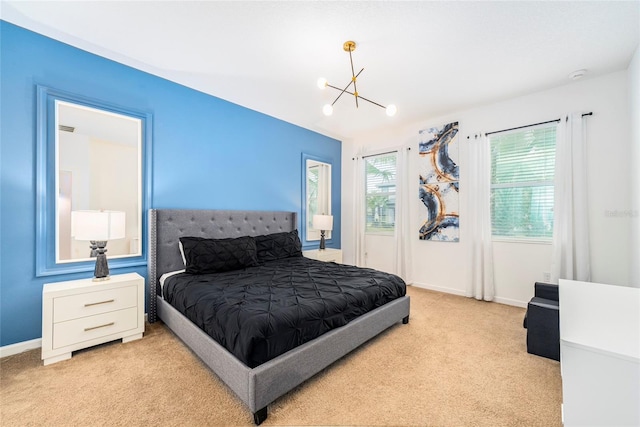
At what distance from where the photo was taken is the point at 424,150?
4.21 m

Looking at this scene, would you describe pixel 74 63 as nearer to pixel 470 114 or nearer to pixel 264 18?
pixel 264 18

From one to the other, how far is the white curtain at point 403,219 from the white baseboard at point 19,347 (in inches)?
171

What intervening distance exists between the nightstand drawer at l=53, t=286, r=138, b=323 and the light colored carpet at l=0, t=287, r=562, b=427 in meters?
0.34

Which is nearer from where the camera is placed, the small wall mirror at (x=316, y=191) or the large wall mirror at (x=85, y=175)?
the large wall mirror at (x=85, y=175)

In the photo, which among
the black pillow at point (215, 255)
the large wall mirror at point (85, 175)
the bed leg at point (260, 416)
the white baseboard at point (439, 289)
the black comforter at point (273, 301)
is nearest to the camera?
the bed leg at point (260, 416)

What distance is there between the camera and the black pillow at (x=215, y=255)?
274 cm

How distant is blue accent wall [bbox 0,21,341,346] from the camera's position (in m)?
2.13

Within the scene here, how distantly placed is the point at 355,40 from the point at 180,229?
2.65 m

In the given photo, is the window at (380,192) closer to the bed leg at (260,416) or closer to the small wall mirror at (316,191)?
the small wall mirror at (316,191)

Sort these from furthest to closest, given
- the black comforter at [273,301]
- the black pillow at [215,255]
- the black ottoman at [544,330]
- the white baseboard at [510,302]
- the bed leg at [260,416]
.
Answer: the white baseboard at [510,302], the black pillow at [215,255], the black ottoman at [544,330], the black comforter at [273,301], the bed leg at [260,416]

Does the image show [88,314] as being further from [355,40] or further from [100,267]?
[355,40]

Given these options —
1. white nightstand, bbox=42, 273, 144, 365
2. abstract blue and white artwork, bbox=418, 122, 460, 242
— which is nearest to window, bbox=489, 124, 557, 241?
abstract blue and white artwork, bbox=418, 122, 460, 242

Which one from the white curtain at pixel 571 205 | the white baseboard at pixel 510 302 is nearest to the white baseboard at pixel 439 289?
the white baseboard at pixel 510 302

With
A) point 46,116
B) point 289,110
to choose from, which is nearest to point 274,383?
point 46,116
